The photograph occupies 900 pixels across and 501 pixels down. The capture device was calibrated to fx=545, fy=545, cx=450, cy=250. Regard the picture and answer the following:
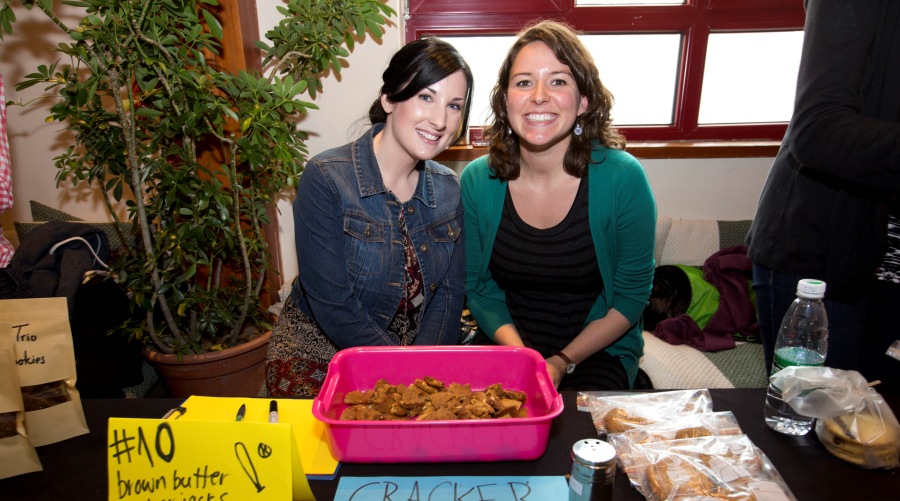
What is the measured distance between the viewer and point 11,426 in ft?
2.71

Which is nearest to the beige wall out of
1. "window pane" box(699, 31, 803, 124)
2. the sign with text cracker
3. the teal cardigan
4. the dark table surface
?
"window pane" box(699, 31, 803, 124)

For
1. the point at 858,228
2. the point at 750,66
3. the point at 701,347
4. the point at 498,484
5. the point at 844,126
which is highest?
the point at 750,66

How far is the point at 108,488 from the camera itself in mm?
754

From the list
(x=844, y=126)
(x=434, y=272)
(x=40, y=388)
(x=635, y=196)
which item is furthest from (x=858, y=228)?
(x=40, y=388)

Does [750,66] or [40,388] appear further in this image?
[750,66]

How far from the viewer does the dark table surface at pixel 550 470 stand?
2.56ft

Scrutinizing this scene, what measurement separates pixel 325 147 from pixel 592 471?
218cm

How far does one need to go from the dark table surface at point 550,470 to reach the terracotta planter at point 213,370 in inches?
47.8

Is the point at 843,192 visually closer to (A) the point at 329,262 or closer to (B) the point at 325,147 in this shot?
(A) the point at 329,262

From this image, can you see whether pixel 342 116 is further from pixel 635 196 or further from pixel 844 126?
pixel 844 126

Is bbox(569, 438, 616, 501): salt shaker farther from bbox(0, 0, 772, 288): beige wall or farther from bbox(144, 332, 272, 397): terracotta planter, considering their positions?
bbox(0, 0, 772, 288): beige wall

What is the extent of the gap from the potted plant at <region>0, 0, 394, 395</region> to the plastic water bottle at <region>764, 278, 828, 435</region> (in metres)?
1.57

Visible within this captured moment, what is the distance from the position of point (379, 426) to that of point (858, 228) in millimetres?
1035

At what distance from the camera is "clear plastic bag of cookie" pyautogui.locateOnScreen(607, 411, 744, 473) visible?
85cm
